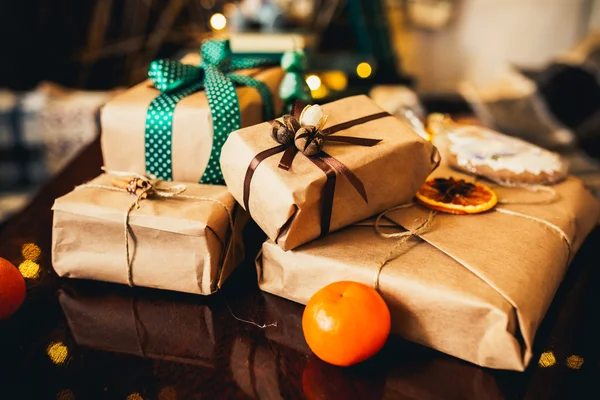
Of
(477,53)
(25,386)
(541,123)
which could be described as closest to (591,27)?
(477,53)

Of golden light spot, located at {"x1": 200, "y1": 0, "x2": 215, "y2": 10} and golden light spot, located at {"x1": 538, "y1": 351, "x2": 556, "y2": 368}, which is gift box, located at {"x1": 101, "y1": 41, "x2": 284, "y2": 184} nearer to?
golden light spot, located at {"x1": 538, "y1": 351, "x2": 556, "y2": 368}

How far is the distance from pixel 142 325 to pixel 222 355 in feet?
0.44

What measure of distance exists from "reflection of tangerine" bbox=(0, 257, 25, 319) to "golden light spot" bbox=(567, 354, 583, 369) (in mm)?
732

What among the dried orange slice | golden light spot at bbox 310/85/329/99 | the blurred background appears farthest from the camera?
the blurred background

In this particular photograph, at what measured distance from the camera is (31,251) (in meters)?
0.88

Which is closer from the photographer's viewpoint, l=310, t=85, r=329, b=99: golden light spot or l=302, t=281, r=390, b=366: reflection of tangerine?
l=302, t=281, r=390, b=366: reflection of tangerine

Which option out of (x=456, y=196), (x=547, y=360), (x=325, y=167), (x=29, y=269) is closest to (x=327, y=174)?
(x=325, y=167)

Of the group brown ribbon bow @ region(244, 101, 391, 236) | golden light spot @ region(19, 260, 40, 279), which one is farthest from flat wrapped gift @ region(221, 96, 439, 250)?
golden light spot @ region(19, 260, 40, 279)

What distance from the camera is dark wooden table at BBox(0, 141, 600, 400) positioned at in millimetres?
583

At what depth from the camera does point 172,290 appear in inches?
30.2

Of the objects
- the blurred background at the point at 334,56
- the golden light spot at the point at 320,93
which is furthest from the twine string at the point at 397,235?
the golden light spot at the point at 320,93

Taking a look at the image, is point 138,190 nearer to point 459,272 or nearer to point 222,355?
point 222,355

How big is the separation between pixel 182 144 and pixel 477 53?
2.61 meters

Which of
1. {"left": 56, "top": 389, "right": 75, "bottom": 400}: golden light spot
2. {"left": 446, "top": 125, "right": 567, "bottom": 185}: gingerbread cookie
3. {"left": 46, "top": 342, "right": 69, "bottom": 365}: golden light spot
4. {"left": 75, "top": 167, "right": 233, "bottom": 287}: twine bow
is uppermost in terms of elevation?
{"left": 446, "top": 125, "right": 567, "bottom": 185}: gingerbread cookie
